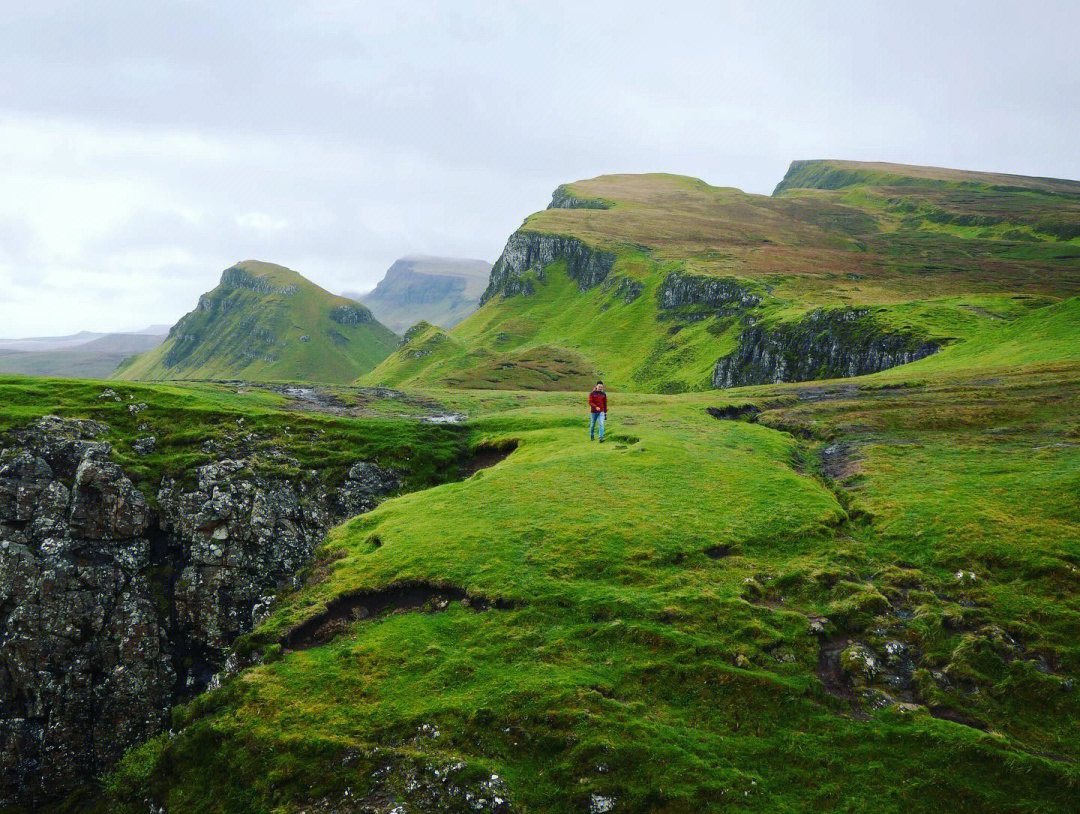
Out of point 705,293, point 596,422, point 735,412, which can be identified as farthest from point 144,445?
point 705,293

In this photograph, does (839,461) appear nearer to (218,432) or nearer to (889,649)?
(889,649)

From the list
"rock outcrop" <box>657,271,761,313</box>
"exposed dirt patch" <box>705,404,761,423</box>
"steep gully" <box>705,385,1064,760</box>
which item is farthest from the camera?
"rock outcrop" <box>657,271,761,313</box>

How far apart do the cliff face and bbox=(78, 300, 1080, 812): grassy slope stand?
3667 mm

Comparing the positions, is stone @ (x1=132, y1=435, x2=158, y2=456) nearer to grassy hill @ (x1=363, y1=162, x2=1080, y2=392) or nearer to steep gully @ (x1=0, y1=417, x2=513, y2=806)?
steep gully @ (x1=0, y1=417, x2=513, y2=806)

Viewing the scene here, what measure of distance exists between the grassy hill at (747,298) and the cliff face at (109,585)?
76.8 metres

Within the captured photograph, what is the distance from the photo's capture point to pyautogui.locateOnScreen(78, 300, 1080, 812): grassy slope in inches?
599

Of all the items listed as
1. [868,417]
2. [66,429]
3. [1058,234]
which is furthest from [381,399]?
[1058,234]

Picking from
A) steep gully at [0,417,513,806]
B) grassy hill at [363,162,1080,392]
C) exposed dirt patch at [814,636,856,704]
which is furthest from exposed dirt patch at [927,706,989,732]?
grassy hill at [363,162,1080,392]

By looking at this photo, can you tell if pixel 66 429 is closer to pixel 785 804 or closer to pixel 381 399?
pixel 381 399

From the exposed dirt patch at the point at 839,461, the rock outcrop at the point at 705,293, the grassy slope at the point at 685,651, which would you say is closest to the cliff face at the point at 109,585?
the grassy slope at the point at 685,651

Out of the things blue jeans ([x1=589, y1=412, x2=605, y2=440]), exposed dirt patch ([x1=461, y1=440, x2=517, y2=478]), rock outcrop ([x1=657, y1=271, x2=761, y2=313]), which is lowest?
exposed dirt patch ([x1=461, y1=440, x2=517, y2=478])

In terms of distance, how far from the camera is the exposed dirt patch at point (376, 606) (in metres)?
22.6

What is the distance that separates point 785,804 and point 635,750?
140 inches

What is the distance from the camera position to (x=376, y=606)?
945 inches
